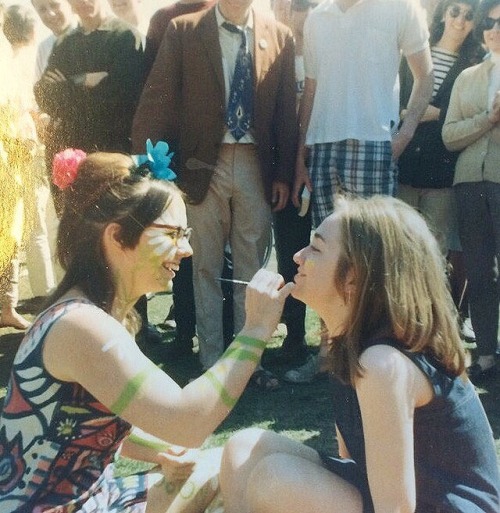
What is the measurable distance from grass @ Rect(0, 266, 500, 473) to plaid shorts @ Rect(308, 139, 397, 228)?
2.49 feet

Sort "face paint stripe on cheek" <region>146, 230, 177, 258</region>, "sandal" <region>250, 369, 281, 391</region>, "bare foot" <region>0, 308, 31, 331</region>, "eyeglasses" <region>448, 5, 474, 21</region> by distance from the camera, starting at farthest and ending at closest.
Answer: "bare foot" <region>0, 308, 31, 331</region> < "eyeglasses" <region>448, 5, 474, 21</region> < "sandal" <region>250, 369, 281, 391</region> < "face paint stripe on cheek" <region>146, 230, 177, 258</region>

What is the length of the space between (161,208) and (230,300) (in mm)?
2158

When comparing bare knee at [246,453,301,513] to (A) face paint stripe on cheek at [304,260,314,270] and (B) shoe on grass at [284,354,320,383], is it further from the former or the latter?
(B) shoe on grass at [284,354,320,383]

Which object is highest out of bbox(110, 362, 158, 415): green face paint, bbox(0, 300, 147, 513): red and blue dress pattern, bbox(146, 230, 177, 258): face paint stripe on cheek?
bbox(146, 230, 177, 258): face paint stripe on cheek

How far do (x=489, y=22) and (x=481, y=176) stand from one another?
0.66 m

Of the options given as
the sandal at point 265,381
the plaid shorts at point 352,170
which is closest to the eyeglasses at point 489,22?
the plaid shorts at point 352,170

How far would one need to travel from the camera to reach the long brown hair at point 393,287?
179cm

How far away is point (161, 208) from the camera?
1.95 metres

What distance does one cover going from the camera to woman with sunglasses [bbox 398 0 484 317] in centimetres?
368

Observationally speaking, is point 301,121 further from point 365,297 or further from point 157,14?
point 365,297

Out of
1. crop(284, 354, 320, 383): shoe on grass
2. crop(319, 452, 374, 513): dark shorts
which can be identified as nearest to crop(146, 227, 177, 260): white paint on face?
crop(319, 452, 374, 513): dark shorts

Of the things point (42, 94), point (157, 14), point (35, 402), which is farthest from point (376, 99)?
point (35, 402)

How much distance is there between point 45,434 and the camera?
1738mm

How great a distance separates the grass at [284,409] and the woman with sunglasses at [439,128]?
2.75 ft
